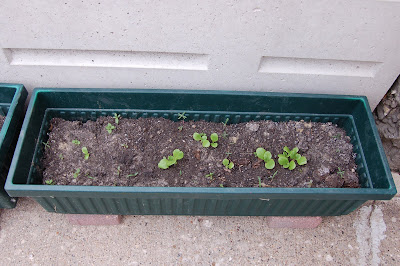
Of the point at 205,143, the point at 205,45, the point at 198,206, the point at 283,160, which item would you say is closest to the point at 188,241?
the point at 198,206

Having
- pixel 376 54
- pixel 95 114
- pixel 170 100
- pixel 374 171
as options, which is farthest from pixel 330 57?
pixel 95 114

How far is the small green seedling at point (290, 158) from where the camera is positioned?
5.44ft

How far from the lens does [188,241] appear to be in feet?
5.73

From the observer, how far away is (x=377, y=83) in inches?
69.1

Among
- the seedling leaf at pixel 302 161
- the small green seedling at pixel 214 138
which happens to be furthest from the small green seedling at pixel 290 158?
the small green seedling at pixel 214 138

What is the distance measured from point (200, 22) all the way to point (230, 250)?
3.53ft

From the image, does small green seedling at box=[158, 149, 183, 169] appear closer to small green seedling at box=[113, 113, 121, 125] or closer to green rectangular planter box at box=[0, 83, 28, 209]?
small green seedling at box=[113, 113, 121, 125]

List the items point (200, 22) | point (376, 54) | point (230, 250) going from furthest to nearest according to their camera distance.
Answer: point (230, 250), point (376, 54), point (200, 22)

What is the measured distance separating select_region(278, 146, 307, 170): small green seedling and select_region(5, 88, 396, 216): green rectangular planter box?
188 mm

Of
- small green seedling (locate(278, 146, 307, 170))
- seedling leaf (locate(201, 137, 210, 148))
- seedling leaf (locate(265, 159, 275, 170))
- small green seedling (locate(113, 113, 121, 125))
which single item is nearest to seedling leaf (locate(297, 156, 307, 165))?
small green seedling (locate(278, 146, 307, 170))

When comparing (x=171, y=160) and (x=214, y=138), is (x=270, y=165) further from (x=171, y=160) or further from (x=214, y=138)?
(x=171, y=160)

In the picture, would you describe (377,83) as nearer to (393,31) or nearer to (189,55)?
(393,31)

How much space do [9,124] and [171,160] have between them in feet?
2.41

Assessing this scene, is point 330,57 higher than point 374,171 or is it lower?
higher
